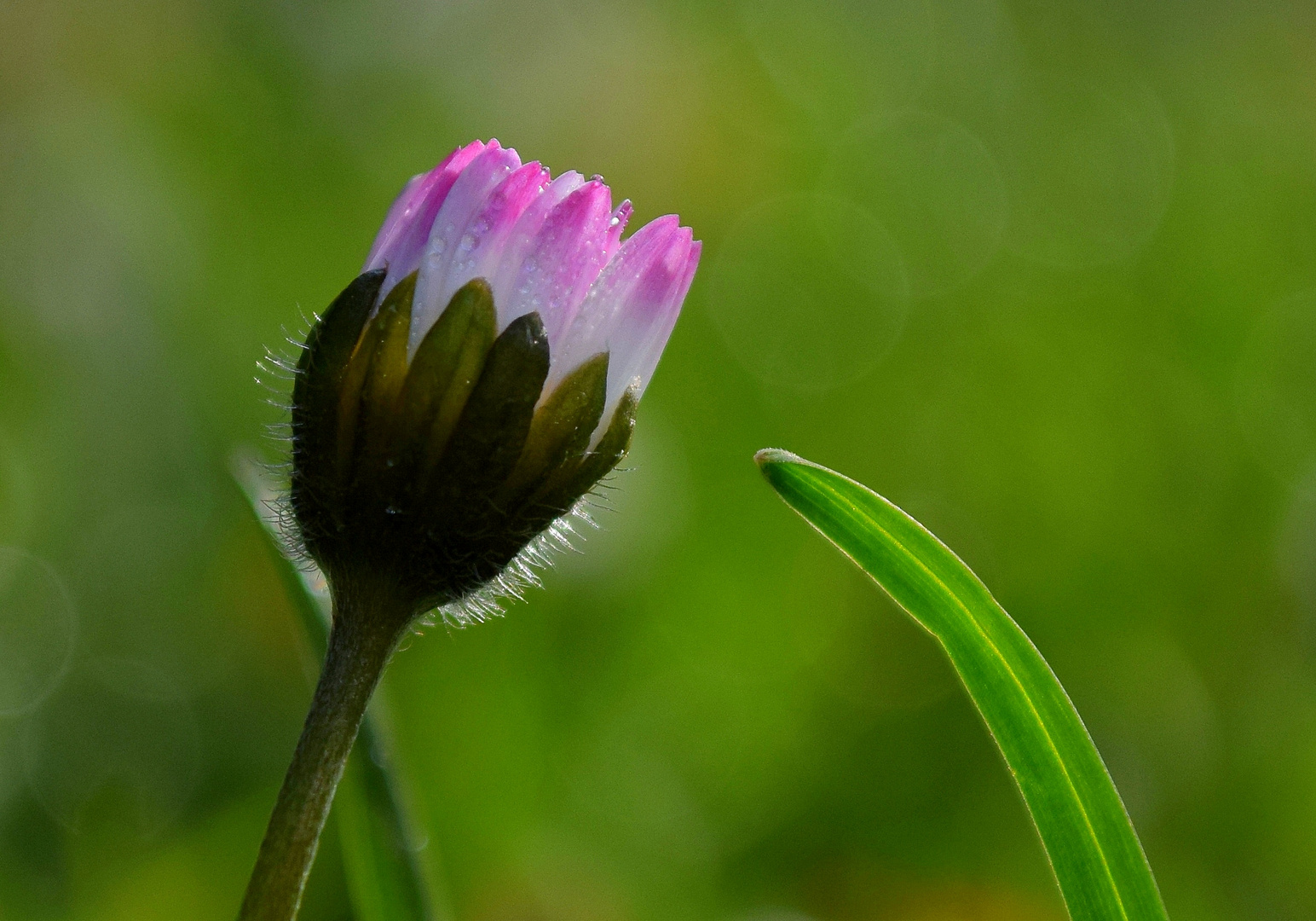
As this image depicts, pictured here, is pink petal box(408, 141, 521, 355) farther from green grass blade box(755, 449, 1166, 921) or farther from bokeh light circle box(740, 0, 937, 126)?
bokeh light circle box(740, 0, 937, 126)

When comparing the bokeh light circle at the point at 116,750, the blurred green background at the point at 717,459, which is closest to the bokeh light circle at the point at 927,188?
the blurred green background at the point at 717,459

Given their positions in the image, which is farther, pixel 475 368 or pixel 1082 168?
pixel 1082 168

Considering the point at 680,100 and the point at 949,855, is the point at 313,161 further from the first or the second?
the point at 949,855

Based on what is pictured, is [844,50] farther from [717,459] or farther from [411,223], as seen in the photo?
[411,223]

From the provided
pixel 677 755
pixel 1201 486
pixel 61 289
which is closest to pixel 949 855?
pixel 677 755

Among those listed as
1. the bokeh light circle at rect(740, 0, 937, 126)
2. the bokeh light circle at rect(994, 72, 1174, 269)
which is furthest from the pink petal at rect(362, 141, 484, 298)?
the bokeh light circle at rect(740, 0, 937, 126)

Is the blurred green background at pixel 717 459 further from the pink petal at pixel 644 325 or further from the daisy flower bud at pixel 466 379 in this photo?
the pink petal at pixel 644 325

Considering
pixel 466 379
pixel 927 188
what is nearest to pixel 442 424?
pixel 466 379

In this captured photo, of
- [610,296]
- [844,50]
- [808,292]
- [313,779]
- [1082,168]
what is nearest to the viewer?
[313,779]
